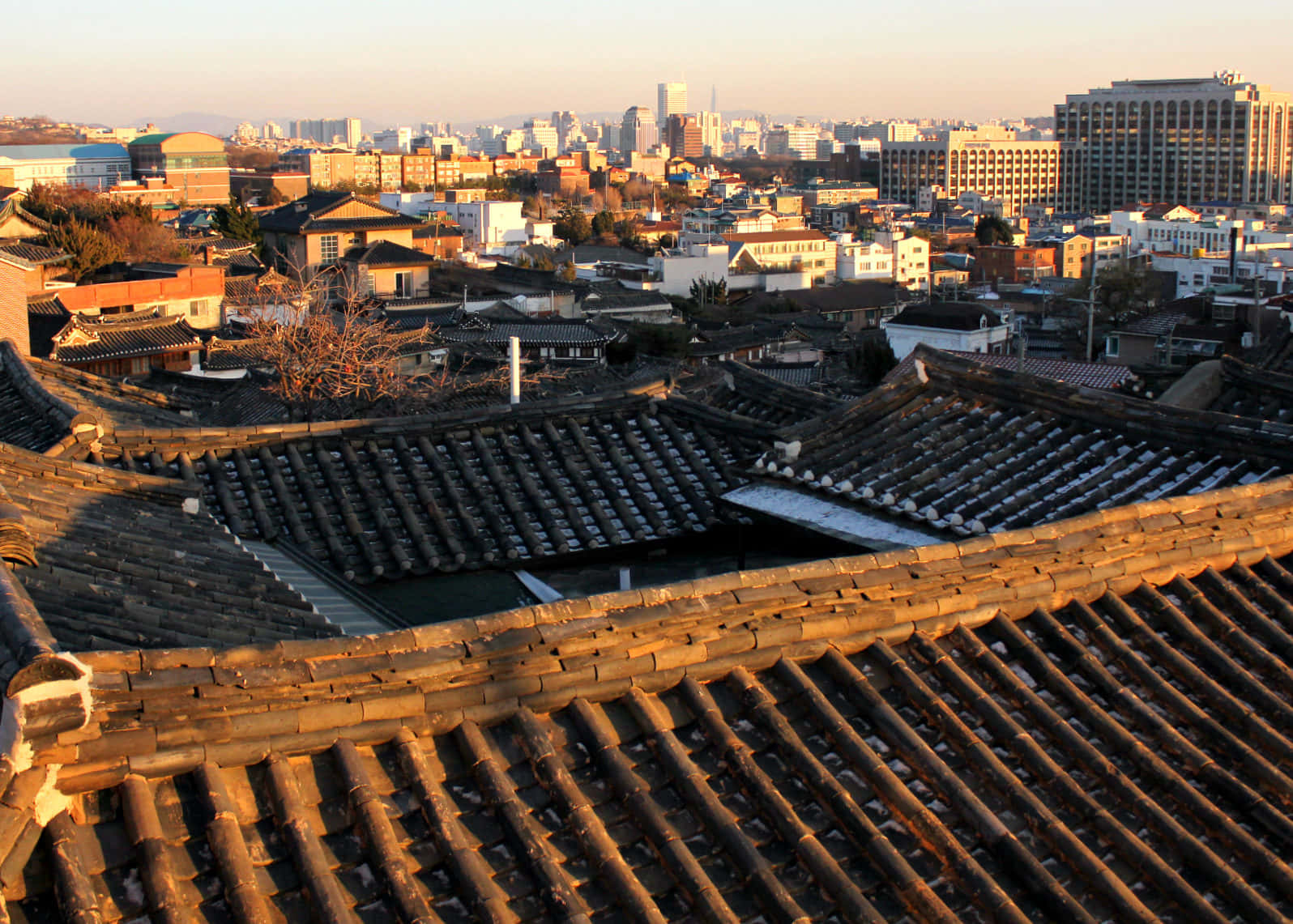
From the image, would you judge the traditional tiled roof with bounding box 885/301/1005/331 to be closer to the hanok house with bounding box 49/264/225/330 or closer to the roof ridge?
the hanok house with bounding box 49/264/225/330

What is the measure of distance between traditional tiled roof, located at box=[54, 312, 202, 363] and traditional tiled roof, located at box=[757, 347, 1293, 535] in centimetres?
1990

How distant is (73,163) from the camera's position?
264 ft

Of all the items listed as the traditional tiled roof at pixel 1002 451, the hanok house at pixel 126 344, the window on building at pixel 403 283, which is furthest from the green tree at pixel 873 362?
the traditional tiled roof at pixel 1002 451

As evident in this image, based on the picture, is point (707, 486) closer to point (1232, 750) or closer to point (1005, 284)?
point (1232, 750)

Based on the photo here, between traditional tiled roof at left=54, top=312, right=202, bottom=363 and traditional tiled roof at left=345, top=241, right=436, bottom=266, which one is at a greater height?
traditional tiled roof at left=345, top=241, right=436, bottom=266

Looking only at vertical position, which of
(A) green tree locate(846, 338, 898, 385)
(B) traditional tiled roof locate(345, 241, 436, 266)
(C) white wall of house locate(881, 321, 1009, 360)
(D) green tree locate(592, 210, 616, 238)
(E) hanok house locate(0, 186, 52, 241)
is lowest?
(A) green tree locate(846, 338, 898, 385)

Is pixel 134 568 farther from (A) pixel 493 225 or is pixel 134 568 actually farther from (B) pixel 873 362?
(A) pixel 493 225

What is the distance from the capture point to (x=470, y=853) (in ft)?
8.60

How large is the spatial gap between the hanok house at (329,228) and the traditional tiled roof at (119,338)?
21.0 meters

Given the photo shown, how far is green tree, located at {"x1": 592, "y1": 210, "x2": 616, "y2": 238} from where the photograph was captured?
240ft

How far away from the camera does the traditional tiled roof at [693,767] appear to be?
2480 mm

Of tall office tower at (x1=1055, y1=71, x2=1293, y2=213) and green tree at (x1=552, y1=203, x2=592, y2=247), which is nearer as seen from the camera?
green tree at (x1=552, y1=203, x2=592, y2=247)

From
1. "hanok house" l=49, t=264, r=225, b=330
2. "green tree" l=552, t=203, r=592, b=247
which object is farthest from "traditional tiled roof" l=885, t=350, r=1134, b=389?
"green tree" l=552, t=203, r=592, b=247

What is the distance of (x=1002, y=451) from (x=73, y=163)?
85.4 m
